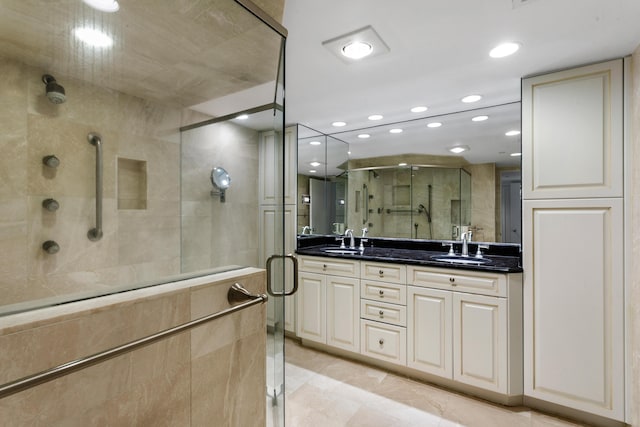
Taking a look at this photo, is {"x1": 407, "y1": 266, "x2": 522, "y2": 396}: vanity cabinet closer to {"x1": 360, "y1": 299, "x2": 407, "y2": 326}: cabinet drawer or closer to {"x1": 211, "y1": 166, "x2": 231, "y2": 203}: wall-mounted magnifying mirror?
{"x1": 360, "y1": 299, "x2": 407, "y2": 326}: cabinet drawer

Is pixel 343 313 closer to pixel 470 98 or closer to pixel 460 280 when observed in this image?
pixel 460 280

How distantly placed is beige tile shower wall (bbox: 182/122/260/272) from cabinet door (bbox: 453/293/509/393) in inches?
63.4

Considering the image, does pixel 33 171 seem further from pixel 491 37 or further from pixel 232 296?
pixel 491 37

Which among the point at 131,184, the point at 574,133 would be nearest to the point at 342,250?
the point at 574,133

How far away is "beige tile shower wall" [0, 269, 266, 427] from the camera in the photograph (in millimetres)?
619

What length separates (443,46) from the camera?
→ 63.6 inches

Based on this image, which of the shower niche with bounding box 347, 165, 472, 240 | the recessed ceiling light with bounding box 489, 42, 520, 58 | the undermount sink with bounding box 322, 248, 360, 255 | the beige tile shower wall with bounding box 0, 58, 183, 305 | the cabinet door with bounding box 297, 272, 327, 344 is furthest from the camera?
the undermount sink with bounding box 322, 248, 360, 255

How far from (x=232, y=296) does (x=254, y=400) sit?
43cm

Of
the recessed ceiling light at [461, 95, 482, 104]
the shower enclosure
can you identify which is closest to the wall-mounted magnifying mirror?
the shower enclosure

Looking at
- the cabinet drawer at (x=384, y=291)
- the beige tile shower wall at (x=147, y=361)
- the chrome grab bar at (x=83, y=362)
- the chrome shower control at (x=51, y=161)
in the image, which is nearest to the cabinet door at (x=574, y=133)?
the cabinet drawer at (x=384, y=291)

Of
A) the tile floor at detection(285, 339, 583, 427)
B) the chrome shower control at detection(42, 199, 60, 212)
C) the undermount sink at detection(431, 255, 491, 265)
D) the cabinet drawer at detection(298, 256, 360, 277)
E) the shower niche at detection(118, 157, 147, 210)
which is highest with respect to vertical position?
the shower niche at detection(118, 157, 147, 210)

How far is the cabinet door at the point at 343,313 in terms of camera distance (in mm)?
2555

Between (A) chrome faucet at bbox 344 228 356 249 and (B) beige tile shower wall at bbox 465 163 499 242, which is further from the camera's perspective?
(A) chrome faucet at bbox 344 228 356 249

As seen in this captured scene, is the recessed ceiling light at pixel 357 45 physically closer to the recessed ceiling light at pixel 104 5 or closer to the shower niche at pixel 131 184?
the recessed ceiling light at pixel 104 5
